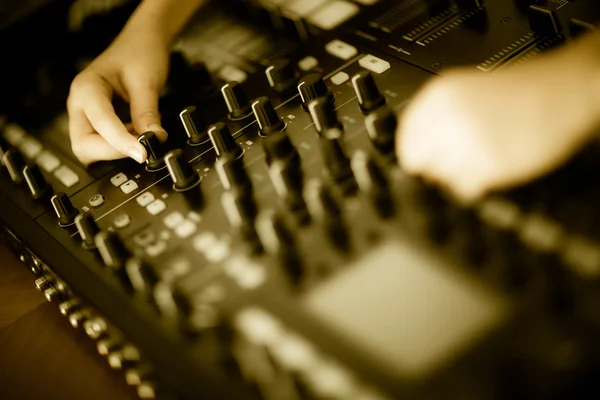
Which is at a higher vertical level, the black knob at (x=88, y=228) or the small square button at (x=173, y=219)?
the black knob at (x=88, y=228)

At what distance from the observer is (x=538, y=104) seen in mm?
742

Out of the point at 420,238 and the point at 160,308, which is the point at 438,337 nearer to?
the point at 420,238

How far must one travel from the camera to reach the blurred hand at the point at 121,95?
1092mm

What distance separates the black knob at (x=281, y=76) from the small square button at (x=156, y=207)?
0.23 metres

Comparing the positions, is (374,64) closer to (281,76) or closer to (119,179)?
(281,76)

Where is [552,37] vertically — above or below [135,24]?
below

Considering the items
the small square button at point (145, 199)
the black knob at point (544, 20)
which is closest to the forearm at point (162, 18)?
the small square button at point (145, 199)

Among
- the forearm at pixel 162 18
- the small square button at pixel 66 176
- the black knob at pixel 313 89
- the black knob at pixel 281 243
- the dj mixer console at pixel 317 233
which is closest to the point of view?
the dj mixer console at pixel 317 233

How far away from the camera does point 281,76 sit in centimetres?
108

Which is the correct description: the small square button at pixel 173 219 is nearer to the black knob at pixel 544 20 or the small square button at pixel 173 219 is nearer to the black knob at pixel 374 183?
the black knob at pixel 374 183

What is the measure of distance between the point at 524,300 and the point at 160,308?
0.36 m

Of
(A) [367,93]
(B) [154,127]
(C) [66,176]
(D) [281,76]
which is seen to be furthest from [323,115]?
(C) [66,176]

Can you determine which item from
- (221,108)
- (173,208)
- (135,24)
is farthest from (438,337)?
(135,24)

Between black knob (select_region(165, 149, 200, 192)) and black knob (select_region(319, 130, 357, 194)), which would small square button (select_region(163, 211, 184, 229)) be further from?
black knob (select_region(319, 130, 357, 194))
